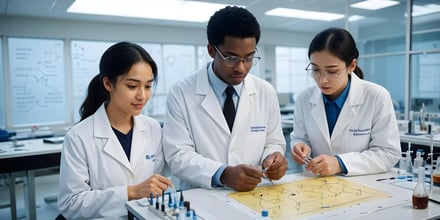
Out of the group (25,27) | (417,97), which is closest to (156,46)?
(25,27)

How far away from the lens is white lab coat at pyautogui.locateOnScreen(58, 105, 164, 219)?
50.6 inches

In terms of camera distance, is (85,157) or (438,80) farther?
(438,80)

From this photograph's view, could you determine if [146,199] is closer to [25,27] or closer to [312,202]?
[312,202]

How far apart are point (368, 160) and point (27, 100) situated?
18.3 ft

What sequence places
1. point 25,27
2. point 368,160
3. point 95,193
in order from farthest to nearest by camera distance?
point 25,27
point 368,160
point 95,193

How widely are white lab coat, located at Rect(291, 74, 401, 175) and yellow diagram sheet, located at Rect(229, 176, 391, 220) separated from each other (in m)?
0.19

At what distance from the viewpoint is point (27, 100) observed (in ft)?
18.2

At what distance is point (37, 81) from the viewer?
5.55 meters

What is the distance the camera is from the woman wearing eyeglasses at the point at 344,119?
4.76 ft

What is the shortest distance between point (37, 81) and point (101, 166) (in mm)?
4879

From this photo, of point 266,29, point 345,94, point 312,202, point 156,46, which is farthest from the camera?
point 266,29

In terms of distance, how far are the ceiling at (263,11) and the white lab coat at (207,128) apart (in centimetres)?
357

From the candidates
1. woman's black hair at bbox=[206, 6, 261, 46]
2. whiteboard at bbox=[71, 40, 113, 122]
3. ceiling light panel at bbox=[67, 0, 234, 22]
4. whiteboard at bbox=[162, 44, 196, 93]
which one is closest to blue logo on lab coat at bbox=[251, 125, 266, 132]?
woman's black hair at bbox=[206, 6, 261, 46]

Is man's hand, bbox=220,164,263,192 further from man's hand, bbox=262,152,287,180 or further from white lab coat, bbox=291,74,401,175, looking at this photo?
white lab coat, bbox=291,74,401,175
